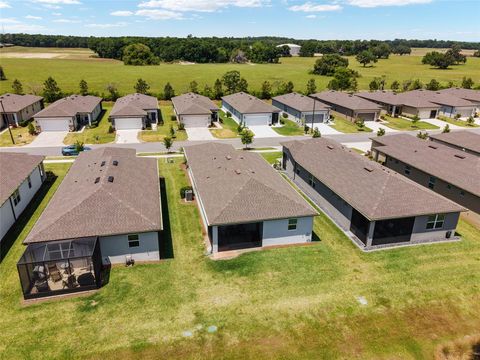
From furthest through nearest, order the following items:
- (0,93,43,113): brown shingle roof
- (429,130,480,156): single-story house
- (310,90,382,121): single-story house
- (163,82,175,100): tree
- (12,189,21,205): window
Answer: (163,82,175,100): tree, (310,90,382,121): single-story house, (0,93,43,113): brown shingle roof, (429,130,480,156): single-story house, (12,189,21,205): window

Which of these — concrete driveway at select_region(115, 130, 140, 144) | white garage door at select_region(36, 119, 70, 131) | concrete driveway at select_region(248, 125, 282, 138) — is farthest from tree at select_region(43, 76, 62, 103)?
concrete driveway at select_region(248, 125, 282, 138)

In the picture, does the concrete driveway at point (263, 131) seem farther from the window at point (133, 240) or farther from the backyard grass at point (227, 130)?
the window at point (133, 240)

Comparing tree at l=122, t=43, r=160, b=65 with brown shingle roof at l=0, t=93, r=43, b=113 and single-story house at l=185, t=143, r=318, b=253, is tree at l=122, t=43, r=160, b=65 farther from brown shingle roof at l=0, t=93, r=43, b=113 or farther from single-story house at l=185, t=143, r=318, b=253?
single-story house at l=185, t=143, r=318, b=253

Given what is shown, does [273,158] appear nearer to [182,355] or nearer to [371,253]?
[371,253]

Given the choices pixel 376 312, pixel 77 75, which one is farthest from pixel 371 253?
pixel 77 75

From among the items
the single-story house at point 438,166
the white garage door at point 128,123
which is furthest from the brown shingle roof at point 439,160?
the white garage door at point 128,123

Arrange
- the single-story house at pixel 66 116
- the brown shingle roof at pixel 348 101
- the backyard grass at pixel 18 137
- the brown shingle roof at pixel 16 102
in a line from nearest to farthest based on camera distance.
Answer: the backyard grass at pixel 18 137 → the single-story house at pixel 66 116 → the brown shingle roof at pixel 16 102 → the brown shingle roof at pixel 348 101
